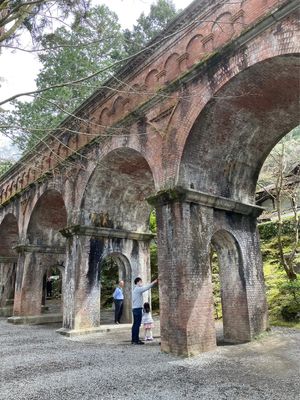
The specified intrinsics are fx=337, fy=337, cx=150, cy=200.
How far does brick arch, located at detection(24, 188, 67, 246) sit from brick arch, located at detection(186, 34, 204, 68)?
877 centimetres

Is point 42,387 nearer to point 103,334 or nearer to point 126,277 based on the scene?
point 103,334

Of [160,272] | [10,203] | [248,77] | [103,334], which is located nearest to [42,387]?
[160,272]

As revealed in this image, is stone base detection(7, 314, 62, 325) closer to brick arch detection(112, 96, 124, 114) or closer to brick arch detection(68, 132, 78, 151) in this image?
brick arch detection(68, 132, 78, 151)

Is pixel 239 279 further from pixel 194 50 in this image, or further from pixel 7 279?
pixel 7 279

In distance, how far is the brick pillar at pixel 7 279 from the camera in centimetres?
1967

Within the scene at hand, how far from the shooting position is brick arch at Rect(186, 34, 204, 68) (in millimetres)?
8578

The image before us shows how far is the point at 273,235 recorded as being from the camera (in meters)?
18.8

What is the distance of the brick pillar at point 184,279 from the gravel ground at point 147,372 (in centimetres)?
42

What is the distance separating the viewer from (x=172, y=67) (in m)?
9.41

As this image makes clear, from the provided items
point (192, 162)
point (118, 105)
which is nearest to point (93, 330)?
point (192, 162)

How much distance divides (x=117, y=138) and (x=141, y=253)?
4.91m

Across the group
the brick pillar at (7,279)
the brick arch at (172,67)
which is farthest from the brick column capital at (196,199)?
the brick pillar at (7,279)

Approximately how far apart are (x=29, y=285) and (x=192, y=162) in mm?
10593

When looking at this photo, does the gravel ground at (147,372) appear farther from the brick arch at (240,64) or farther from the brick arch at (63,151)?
the brick arch at (63,151)
